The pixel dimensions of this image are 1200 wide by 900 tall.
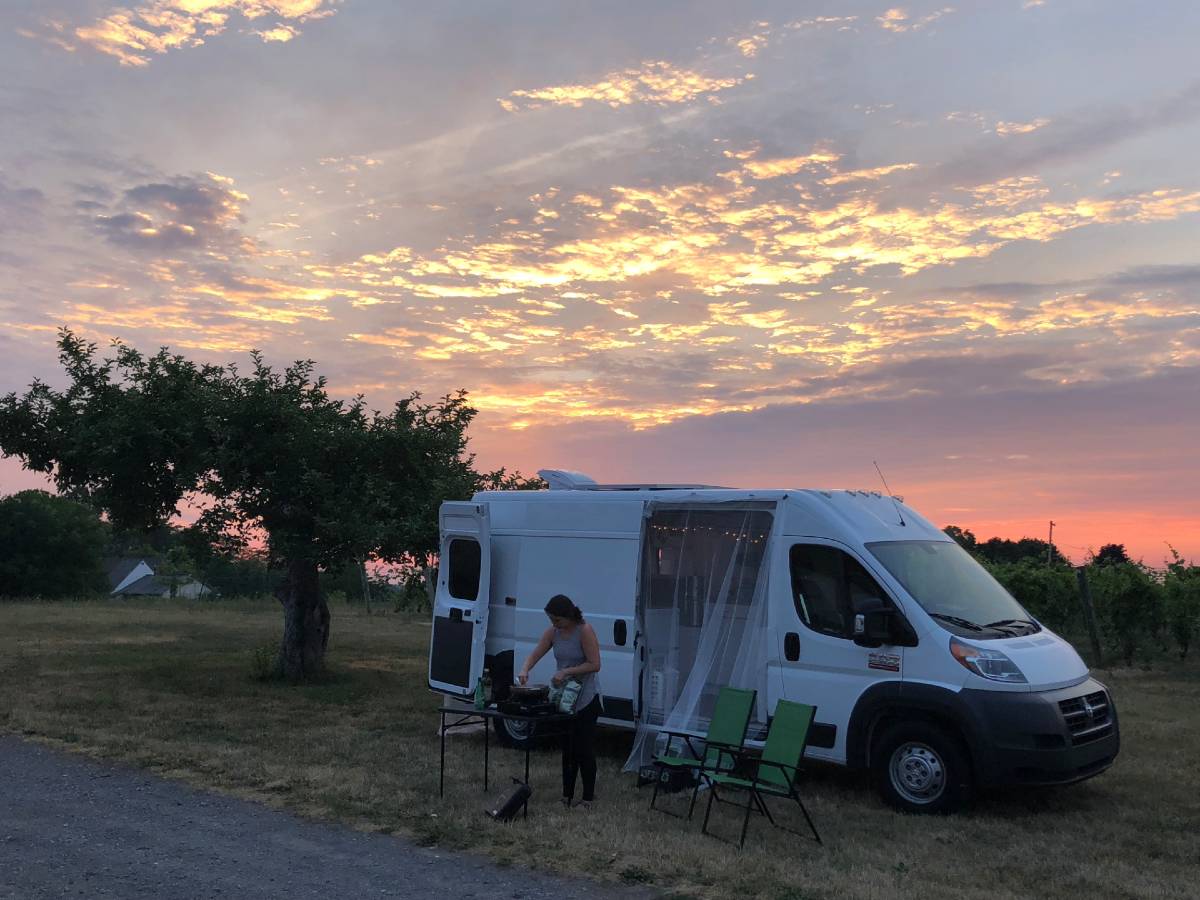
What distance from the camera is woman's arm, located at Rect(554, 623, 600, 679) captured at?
26.8 feet

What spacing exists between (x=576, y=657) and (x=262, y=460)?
7207 mm

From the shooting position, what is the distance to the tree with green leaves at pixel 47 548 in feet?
181

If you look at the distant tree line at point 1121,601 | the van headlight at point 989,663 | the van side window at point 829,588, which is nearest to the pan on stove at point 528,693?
the van side window at point 829,588

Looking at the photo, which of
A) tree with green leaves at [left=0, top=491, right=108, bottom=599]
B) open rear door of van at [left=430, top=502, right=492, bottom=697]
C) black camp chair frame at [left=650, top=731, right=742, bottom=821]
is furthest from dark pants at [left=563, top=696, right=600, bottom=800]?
tree with green leaves at [left=0, top=491, right=108, bottom=599]

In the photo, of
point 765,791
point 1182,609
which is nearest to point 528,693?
point 765,791

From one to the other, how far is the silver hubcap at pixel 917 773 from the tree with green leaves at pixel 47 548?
5454cm

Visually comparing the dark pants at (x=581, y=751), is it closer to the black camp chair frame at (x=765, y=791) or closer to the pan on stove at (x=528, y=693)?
the pan on stove at (x=528, y=693)

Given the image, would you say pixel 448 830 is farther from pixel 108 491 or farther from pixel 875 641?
pixel 108 491

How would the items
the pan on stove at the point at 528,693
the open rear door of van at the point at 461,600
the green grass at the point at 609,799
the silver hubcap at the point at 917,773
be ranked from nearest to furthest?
the green grass at the point at 609,799
the silver hubcap at the point at 917,773
the pan on stove at the point at 528,693
the open rear door of van at the point at 461,600

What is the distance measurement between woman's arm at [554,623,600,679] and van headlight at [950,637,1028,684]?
9.11 ft

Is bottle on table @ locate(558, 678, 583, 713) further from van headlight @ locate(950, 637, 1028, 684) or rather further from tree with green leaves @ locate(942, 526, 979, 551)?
tree with green leaves @ locate(942, 526, 979, 551)

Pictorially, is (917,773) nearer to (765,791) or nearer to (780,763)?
(780,763)

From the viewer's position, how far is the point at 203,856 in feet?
21.9

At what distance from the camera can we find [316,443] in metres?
14.0
